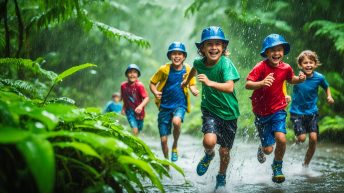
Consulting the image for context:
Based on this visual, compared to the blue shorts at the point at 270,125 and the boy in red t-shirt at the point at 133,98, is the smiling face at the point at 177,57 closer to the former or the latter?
the boy in red t-shirt at the point at 133,98

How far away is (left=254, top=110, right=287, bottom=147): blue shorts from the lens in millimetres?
5285

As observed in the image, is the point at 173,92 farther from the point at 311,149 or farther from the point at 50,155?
the point at 50,155

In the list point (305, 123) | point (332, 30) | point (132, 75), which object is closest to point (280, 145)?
point (305, 123)

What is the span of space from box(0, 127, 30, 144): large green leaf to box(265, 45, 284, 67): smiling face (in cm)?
405

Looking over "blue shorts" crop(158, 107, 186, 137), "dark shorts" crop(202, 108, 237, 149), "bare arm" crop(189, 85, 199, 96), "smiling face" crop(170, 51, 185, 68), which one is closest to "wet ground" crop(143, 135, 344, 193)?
"dark shorts" crop(202, 108, 237, 149)

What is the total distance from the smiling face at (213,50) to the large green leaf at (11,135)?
3.35 metres

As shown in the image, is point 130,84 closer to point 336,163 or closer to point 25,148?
point 336,163

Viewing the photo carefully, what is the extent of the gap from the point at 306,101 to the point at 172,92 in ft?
8.13

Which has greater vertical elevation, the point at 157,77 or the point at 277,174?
the point at 157,77

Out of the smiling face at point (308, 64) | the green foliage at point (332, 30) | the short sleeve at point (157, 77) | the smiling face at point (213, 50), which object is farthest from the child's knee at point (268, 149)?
the green foliage at point (332, 30)

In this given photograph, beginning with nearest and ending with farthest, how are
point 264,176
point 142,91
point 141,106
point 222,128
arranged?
point 222,128, point 264,176, point 141,106, point 142,91

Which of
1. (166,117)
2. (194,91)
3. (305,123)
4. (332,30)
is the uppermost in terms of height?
(332,30)

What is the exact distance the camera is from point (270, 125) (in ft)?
17.8

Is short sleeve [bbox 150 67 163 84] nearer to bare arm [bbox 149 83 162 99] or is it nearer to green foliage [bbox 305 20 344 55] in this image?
bare arm [bbox 149 83 162 99]
